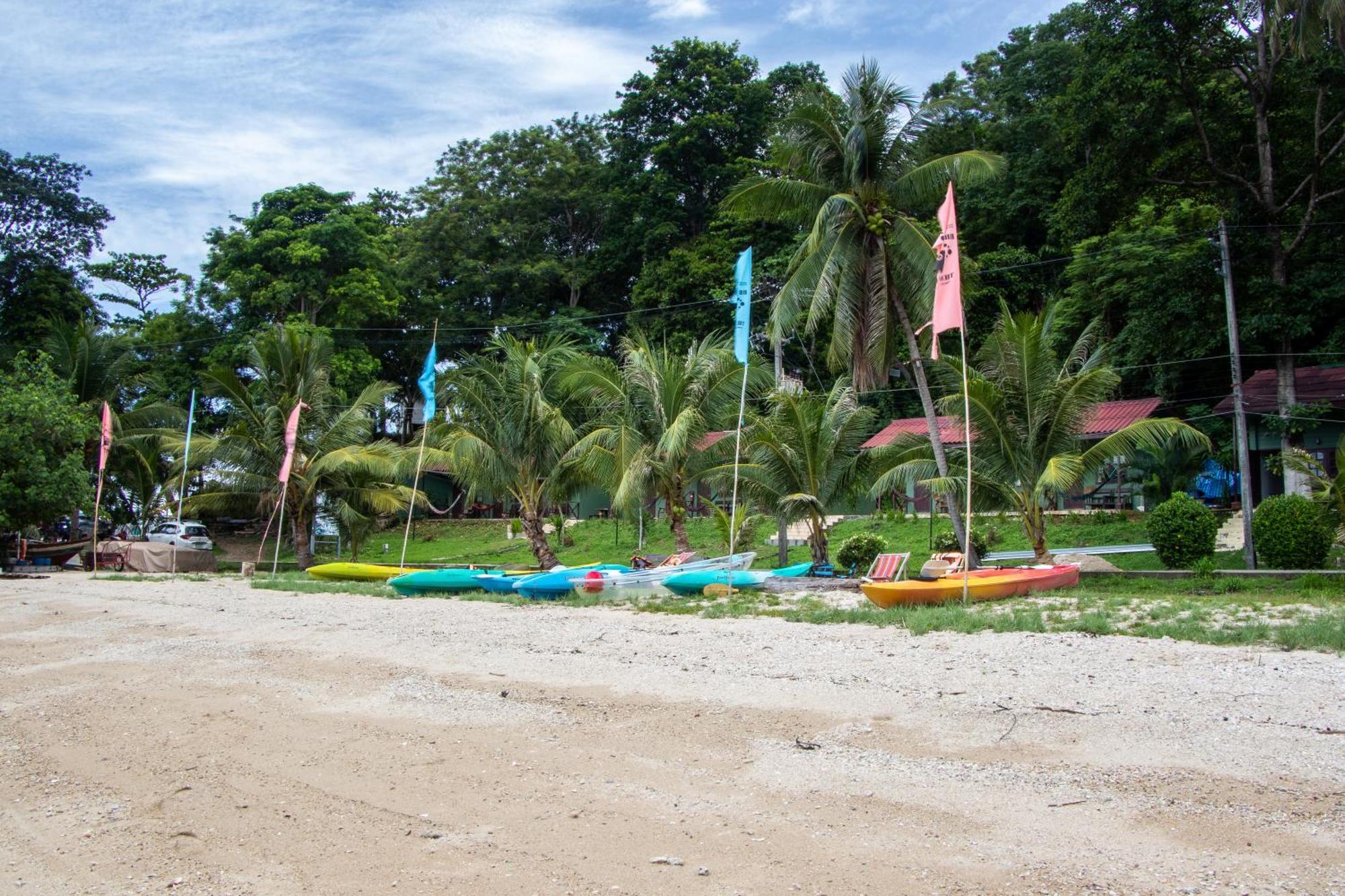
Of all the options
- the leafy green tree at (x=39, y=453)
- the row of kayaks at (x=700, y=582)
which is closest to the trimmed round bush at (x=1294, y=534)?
the row of kayaks at (x=700, y=582)

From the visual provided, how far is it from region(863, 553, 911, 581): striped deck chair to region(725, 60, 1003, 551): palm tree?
10.8ft

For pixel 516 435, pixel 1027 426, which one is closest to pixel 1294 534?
pixel 1027 426

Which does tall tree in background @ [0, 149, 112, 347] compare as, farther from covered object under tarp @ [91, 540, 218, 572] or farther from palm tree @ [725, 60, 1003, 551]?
palm tree @ [725, 60, 1003, 551]

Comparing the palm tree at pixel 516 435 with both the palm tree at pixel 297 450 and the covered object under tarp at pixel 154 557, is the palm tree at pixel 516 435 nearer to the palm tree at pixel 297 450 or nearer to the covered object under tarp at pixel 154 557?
the palm tree at pixel 297 450

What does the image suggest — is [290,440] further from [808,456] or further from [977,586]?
[977,586]

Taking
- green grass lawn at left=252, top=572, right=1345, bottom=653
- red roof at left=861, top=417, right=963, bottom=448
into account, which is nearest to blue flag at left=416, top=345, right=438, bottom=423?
green grass lawn at left=252, top=572, right=1345, bottom=653

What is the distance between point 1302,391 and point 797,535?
15197 millimetres

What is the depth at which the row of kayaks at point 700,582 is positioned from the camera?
14.7 metres

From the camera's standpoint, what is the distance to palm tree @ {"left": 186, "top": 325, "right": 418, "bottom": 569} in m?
31.3

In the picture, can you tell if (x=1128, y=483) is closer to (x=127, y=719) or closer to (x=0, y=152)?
(x=127, y=719)

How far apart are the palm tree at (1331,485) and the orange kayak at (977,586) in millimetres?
5375

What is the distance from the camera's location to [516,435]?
85.7ft

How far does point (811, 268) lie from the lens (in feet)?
69.3

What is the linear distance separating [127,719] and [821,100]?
17.3 meters
